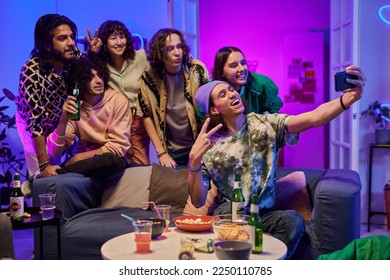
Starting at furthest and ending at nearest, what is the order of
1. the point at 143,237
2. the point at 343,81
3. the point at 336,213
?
the point at 336,213
the point at 343,81
the point at 143,237

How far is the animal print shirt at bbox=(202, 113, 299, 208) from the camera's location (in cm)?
248

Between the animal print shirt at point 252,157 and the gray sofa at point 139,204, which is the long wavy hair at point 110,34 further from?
the animal print shirt at point 252,157

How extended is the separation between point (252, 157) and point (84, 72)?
127 centimetres

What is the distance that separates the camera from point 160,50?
126 inches

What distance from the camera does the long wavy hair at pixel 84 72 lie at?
3.16m

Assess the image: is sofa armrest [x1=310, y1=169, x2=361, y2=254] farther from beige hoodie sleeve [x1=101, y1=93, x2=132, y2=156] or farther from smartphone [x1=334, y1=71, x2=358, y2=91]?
beige hoodie sleeve [x1=101, y1=93, x2=132, y2=156]

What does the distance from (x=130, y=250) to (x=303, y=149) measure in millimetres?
4888

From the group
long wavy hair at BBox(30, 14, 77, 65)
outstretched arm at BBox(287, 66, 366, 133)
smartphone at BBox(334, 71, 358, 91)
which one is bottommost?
outstretched arm at BBox(287, 66, 366, 133)

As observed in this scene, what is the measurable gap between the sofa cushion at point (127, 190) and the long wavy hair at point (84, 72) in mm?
570

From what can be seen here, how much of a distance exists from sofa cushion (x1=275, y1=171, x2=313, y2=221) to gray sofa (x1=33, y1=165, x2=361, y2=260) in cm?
5

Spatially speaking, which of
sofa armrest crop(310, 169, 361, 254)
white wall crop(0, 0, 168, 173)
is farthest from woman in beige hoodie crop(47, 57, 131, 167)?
white wall crop(0, 0, 168, 173)

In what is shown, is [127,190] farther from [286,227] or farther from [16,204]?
[286,227]

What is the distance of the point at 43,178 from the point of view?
2.93 metres

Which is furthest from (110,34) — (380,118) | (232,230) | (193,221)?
(380,118)
